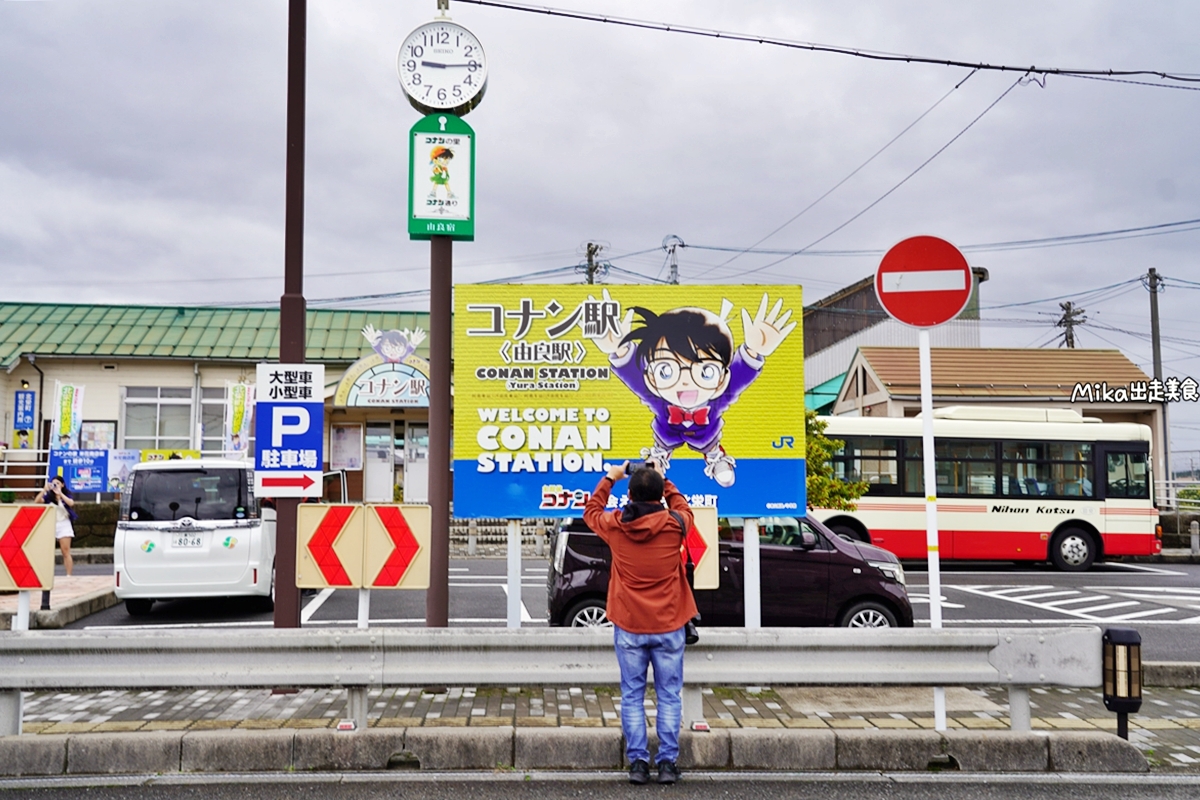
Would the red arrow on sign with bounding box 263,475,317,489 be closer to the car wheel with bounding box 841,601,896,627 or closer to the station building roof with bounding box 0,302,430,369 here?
the car wheel with bounding box 841,601,896,627

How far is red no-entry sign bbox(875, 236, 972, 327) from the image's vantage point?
610cm

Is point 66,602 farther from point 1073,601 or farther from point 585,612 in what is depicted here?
point 1073,601

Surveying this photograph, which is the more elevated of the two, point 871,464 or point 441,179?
point 441,179

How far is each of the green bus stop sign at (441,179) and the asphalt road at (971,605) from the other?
5136 millimetres

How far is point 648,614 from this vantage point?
5.04 m

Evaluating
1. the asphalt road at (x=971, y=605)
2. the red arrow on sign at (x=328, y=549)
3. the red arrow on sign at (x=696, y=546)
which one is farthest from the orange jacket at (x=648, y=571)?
the asphalt road at (x=971, y=605)

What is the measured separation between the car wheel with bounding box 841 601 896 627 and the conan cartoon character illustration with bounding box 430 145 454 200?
531cm

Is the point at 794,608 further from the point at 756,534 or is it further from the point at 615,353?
the point at 615,353

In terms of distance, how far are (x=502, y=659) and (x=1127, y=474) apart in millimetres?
16494

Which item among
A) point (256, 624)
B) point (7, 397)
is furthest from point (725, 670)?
point (7, 397)

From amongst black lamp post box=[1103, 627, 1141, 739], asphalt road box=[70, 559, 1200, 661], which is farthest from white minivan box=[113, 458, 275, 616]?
black lamp post box=[1103, 627, 1141, 739]

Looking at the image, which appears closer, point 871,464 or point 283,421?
point 283,421

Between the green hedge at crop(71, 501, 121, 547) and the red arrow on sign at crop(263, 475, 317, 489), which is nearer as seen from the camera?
the red arrow on sign at crop(263, 475, 317, 489)

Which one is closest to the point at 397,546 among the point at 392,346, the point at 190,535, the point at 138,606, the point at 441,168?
the point at 441,168
